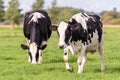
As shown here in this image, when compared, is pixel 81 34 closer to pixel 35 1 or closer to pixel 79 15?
pixel 79 15

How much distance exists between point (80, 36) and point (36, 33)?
14.9 feet

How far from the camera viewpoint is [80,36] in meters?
13.2

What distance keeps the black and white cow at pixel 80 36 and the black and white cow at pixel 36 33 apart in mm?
3268

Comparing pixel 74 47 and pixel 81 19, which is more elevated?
pixel 81 19

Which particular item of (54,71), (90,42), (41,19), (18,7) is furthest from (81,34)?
(18,7)

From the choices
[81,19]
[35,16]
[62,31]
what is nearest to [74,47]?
[62,31]

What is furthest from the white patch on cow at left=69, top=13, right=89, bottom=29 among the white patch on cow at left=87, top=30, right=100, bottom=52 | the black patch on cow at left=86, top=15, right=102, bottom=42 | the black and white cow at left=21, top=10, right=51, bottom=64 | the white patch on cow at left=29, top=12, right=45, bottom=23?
the white patch on cow at left=29, top=12, right=45, bottom=23

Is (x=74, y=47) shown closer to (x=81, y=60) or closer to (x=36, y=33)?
(x=81, y=60)

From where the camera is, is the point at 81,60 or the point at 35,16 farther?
the point at 35,16

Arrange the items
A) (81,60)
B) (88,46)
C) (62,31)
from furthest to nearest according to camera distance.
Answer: (88,46) < (81,60) < (62,31)

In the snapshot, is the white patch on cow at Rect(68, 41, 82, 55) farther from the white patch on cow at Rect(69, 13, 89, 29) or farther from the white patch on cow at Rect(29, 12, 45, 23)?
the white patch on cow at Rect(29, 12, 45, 23)

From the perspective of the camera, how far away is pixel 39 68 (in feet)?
46.5

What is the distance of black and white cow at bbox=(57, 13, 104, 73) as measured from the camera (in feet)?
42.1

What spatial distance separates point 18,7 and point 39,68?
8361cm
